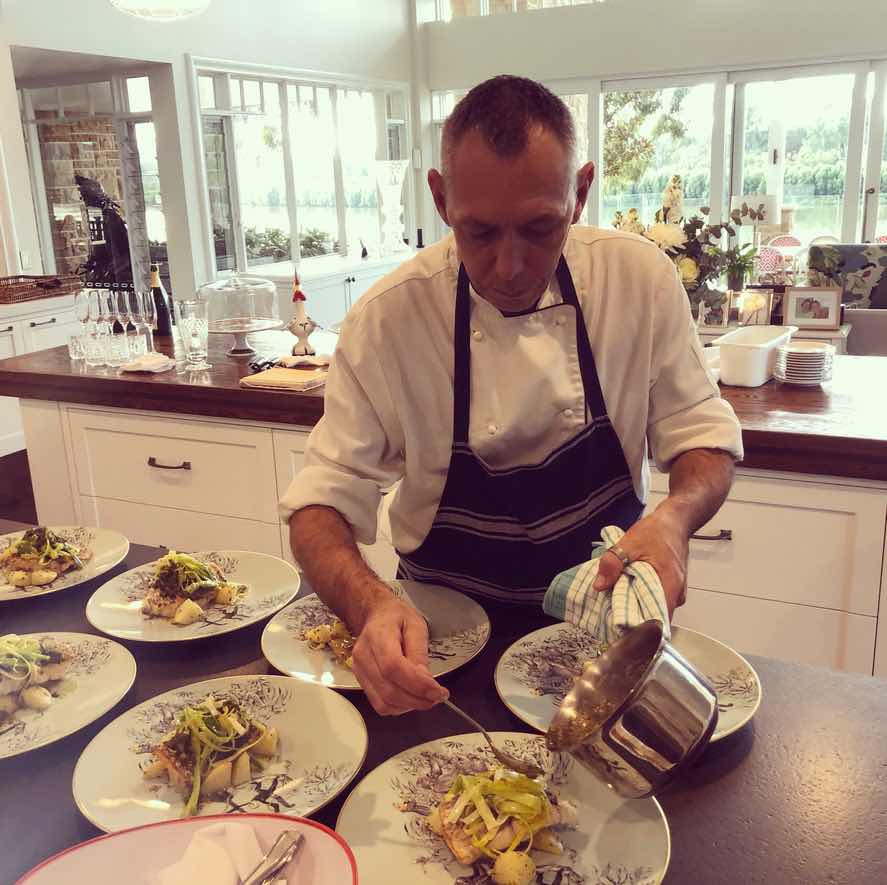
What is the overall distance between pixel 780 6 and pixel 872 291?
10.1 feet

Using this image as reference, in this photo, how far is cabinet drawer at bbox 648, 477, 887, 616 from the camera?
1.82 metres

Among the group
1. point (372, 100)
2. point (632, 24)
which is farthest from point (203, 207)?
point (632, 24)

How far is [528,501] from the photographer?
141 centimetres

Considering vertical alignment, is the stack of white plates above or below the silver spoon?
above

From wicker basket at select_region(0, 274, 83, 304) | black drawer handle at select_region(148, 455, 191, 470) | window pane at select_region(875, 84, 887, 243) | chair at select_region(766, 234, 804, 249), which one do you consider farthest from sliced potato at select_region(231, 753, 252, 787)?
window pane at select_region(875, 84, 887, 243)

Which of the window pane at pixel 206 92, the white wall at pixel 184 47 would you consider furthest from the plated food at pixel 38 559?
the window pane at pixel 206 92

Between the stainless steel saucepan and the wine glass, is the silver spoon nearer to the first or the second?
the stainless steel saucepan

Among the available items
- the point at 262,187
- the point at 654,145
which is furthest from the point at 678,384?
the point at 654,145

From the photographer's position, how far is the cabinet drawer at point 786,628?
1870mm

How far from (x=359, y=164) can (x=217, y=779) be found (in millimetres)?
8103

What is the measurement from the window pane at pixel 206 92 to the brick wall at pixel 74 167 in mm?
997

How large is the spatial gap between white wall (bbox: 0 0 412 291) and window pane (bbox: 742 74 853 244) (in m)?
3.37

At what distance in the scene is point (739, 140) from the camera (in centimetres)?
791

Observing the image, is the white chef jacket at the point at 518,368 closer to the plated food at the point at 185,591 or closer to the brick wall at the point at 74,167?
the plated food at the point at 185,591
